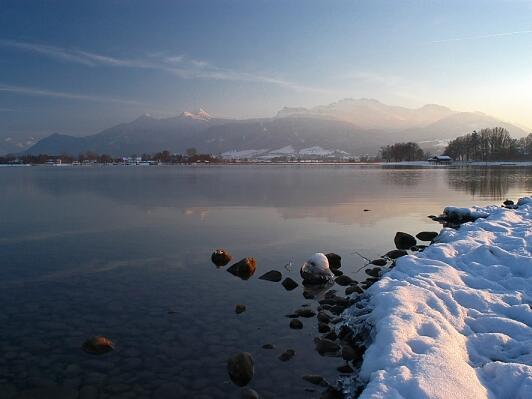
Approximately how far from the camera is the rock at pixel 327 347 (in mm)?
9984

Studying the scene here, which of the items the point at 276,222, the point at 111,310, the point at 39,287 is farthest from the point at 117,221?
the point at 111,310

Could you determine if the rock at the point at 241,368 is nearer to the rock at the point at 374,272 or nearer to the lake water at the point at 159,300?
the lake water at the point at 159,300

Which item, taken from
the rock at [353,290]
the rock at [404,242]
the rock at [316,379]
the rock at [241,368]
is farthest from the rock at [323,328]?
the rock at [404,242]

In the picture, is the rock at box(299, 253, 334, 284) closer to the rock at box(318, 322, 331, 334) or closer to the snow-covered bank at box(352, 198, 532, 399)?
the snow-covered bank at box(352, 198, 532, 399)

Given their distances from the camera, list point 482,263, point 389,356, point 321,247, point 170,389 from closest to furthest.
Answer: point 389,356
point 170,389
point 482,263
point 321,247

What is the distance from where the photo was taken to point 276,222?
2800 centimetres

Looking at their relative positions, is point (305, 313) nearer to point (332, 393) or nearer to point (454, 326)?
point (332, 393)

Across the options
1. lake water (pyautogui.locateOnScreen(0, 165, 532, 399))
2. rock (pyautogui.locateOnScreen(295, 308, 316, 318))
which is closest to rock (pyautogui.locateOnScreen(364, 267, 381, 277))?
lake water (pyautogui.locateOnScreen(0, 165, 532, 399))

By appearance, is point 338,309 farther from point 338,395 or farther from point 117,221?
point 117,221

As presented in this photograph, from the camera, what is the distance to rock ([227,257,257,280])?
16163mm

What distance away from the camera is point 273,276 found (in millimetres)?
15656

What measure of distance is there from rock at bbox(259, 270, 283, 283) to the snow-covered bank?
4200 mm

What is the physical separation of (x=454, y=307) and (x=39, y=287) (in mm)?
13381

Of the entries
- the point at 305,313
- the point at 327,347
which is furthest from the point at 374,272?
the point at 327,347
